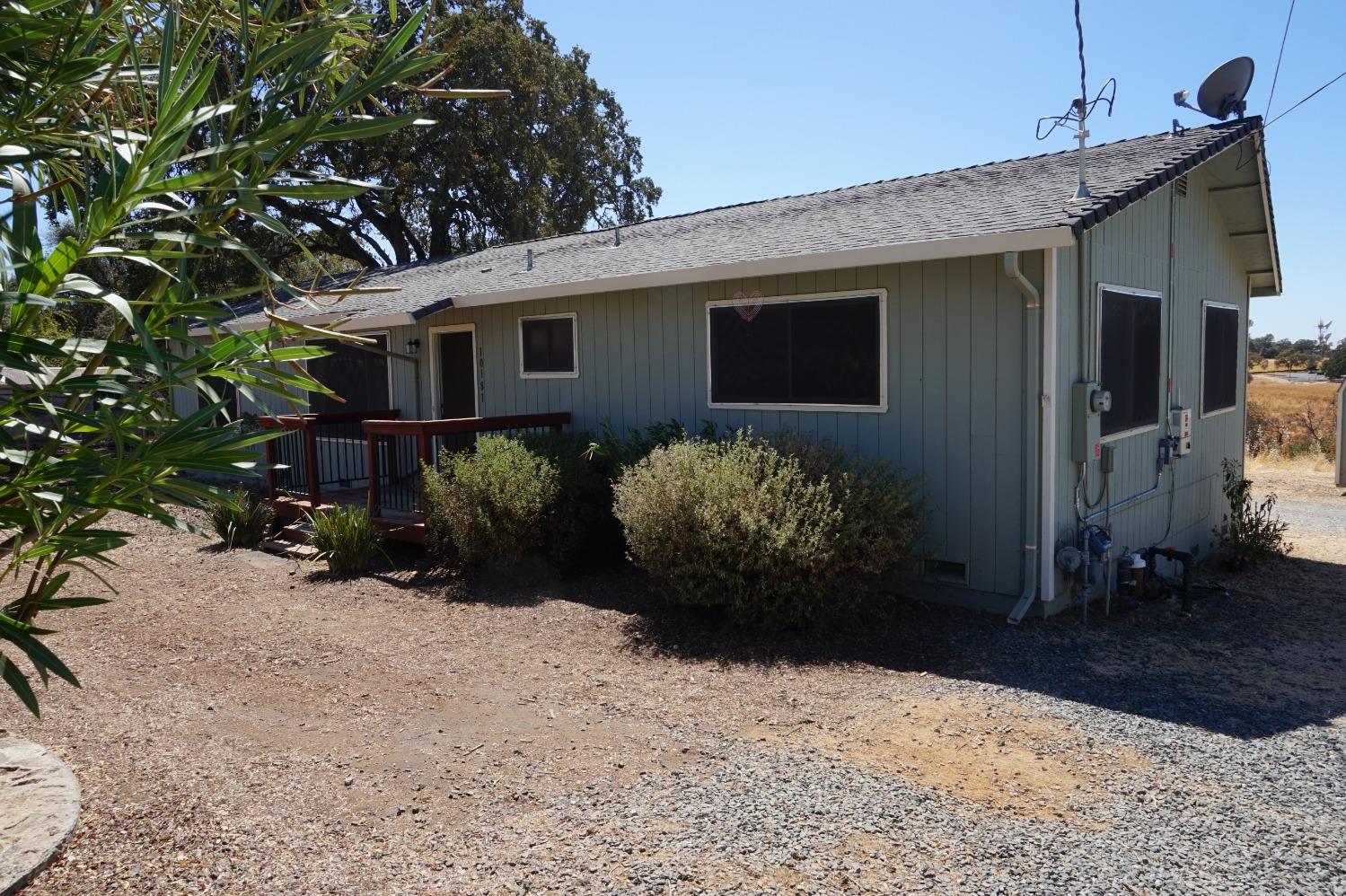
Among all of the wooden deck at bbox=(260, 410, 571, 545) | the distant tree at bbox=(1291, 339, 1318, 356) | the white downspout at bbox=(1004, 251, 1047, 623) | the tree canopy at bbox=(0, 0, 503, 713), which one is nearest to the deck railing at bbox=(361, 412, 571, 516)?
the wooden deck at bbox=(260, 410, 571, 545)

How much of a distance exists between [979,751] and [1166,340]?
5260mm

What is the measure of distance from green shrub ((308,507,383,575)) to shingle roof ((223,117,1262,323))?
2.39m

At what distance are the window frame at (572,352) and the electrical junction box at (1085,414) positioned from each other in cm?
479

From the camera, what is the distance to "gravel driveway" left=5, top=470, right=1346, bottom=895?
10.9 ft

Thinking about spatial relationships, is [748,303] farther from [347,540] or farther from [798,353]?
[347,540]

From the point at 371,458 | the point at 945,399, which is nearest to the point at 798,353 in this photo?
the point at 945,399

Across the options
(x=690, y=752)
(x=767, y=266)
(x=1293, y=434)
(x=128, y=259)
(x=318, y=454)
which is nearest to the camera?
(x=128, y=259)

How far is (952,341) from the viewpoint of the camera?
6.79 m

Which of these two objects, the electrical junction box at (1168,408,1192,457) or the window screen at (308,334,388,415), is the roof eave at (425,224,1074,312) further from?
the electrical junction box at (1168,408,1192,457)

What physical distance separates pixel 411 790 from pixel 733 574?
105 inches

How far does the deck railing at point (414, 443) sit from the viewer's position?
8539 millimetres

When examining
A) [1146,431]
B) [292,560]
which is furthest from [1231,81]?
[292,560]

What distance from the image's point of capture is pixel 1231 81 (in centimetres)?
790

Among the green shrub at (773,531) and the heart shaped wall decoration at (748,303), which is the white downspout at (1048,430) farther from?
the heart shaped wall decoration at (748,303)
